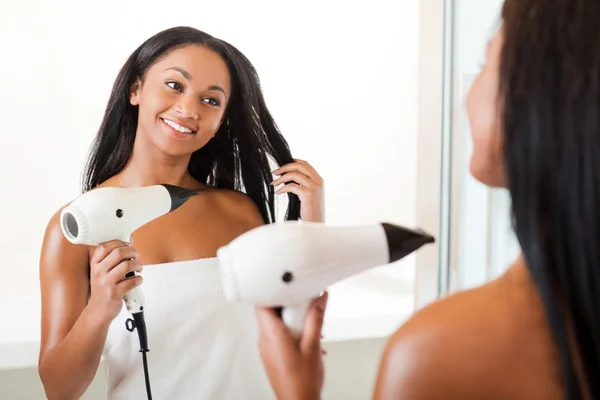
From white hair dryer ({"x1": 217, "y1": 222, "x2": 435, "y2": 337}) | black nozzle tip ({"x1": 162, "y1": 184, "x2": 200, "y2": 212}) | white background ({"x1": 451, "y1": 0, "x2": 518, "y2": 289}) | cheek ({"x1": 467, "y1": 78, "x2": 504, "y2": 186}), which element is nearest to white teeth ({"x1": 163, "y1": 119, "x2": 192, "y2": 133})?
black nozzle tip ({"x1": 162, "y1": 184, "x2": 200, "y2": 212})

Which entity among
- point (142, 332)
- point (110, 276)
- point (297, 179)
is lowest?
point (142, 332)

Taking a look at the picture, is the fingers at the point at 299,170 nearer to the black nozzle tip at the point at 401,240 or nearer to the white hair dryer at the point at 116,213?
the white hair dryer at the point at 116,213

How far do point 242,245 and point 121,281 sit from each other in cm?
37

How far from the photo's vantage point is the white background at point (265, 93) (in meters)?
1.05

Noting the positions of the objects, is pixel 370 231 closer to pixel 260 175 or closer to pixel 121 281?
pixel 121 281

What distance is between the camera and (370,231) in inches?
23.2

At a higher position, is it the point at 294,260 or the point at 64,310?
the point at 294,260

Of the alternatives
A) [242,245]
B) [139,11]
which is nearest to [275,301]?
[242,245]

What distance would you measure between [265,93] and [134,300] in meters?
0.50

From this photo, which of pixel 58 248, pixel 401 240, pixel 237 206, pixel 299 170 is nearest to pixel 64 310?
pixel 58 248

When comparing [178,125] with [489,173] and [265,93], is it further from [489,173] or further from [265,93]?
[489,173]

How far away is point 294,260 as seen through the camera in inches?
21.2

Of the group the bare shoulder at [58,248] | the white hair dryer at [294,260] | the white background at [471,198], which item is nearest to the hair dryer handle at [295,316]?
the white hair dryer at [294,260]

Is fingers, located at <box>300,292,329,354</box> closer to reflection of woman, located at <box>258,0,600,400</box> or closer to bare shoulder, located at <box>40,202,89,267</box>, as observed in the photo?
reflection of woman, located at <box>258,0,600,400</box>
